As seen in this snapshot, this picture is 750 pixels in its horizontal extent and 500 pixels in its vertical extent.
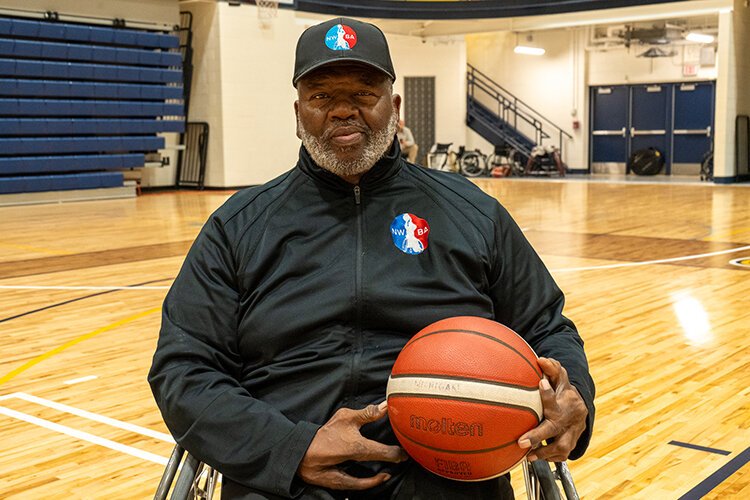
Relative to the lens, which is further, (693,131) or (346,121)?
(693,131)

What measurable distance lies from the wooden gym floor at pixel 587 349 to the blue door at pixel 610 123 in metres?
11.5

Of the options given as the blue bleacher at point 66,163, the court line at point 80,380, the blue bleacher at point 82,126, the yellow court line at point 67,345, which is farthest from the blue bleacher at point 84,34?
the court line at point 80,380

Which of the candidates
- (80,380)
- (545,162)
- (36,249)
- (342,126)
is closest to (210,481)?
(342,126)

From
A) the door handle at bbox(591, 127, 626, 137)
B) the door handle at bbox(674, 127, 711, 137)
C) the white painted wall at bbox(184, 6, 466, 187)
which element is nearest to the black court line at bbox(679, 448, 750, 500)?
the white painted wall at bbox(184, 6, 466, 187)

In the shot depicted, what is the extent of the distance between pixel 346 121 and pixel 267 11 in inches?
610

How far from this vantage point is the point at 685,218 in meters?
10.5

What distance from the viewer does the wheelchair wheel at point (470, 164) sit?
20913mm

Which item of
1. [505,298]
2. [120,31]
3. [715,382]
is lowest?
[715,382]

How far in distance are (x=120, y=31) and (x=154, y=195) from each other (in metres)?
2.84

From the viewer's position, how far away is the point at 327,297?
168 cm

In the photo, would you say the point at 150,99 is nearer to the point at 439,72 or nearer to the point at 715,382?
the point at 439,72

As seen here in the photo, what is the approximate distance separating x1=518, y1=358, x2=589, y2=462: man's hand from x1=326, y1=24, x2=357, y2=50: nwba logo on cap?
2.21ft

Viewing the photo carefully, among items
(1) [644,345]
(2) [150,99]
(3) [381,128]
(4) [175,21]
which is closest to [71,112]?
(2) [150,99]

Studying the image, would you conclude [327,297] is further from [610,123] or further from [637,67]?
[610,123]
